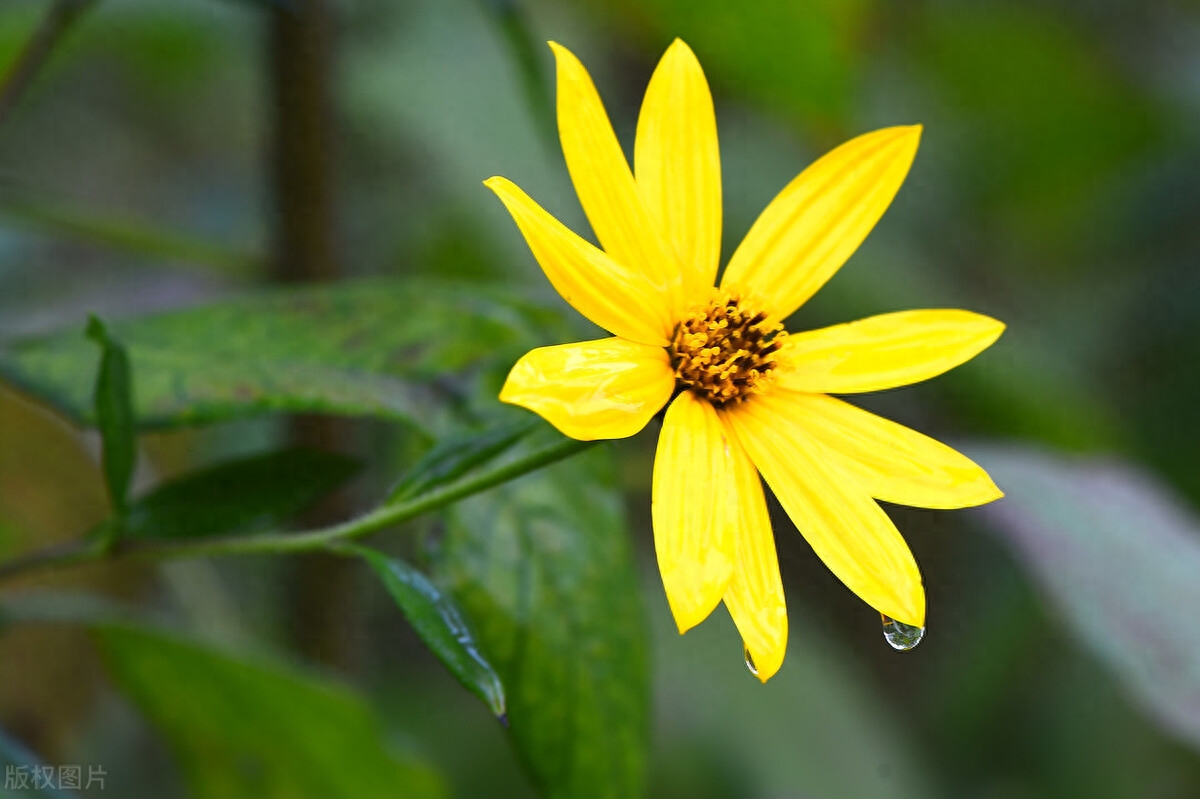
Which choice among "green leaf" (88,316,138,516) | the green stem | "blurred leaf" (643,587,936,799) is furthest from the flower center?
"blurred leaf" (643,587,936,799)

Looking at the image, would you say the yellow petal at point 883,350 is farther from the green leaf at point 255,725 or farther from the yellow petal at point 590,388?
the green leaf at point 255,725

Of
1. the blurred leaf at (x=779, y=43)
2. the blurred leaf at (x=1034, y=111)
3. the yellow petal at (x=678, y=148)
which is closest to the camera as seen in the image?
the yellow petal at (x=678, y=148)

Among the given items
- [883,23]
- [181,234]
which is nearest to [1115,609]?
[181,234]

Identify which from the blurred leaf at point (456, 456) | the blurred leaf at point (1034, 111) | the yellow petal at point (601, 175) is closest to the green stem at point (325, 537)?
the blurred leaf at point (456, 456)

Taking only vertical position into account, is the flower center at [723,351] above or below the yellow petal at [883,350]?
above

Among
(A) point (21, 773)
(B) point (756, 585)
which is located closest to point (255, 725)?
(A) point (21, 773)

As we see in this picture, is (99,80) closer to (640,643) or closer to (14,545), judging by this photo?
(14,545)
